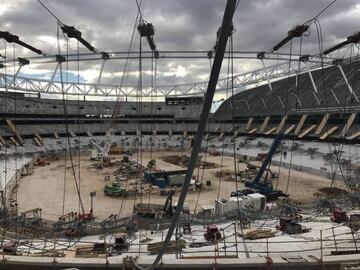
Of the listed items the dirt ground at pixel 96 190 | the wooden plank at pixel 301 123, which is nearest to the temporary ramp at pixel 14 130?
the dirt ground at pixel 96 190

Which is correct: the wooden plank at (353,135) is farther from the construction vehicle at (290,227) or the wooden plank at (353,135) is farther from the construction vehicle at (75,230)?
the construction vehicle at (75,230)

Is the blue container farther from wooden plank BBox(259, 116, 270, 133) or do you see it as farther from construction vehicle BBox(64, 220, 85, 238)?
wooden plank BBox(259, 116, 270, 133)

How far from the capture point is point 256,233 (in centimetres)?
1435

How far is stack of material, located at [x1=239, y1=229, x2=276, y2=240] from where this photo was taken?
1407 centimetres

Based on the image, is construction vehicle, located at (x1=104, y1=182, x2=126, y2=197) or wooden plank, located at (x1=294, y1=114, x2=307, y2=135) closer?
construction vehicle, located at (x1=104, y1=182, x2=126, y2=197)

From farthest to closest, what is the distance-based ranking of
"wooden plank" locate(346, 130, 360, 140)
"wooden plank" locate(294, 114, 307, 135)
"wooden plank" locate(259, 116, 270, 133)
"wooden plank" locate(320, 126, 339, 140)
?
1. "wooden plank" locate(259, 116, 270, 133)
2. "wooden plank" locate(294, 114, 307, 135)
3. "wooden plank" locate(320, 126, 339, 140)
4. "wooden plank" locate(346, 130, 360, 140)

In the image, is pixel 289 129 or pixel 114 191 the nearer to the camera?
pixel 114 191

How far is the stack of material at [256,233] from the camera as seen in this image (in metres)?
14.1

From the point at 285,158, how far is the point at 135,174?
878 inches

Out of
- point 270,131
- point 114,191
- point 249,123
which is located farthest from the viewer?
point 249,123

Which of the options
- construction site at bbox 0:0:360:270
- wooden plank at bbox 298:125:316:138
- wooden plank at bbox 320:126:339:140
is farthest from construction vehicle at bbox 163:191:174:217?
wooden plank at bbox 298:125:316:138

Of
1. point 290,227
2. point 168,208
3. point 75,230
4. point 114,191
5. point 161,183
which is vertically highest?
point 290,227

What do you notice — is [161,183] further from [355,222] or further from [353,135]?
[353,135]

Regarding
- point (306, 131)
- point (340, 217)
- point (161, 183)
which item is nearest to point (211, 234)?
point (340, 217)
